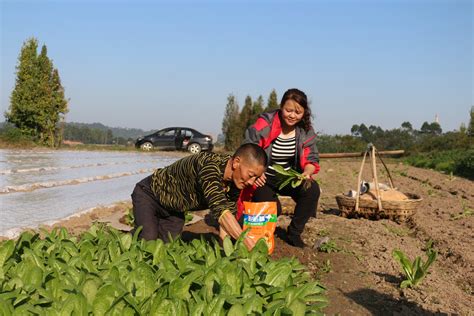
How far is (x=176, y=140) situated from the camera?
85.7 feet

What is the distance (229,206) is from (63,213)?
3.79m

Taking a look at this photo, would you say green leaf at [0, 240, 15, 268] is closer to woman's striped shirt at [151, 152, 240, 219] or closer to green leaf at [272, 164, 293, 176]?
woman's striped shirt at [151, 152, 240, 219]

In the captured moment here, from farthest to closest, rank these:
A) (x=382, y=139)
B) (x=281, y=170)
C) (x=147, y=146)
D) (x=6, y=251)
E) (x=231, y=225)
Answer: (x=382, y=139)
(x=147, y=146)
(x=281, y=170)
(x=231, y=225)
(x=6, y=251)

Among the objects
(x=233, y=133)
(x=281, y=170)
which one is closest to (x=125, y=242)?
(x=281, y=170)

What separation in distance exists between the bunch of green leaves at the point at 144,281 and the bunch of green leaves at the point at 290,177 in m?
1.85

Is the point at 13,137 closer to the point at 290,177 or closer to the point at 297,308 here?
the point at 290,177

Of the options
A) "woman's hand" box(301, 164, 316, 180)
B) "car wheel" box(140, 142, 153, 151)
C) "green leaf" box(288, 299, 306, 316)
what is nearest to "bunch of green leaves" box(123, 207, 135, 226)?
"woman's hand" box(301, 164, 316, 180)

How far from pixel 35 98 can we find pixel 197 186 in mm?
21383

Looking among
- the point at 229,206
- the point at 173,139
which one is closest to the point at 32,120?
the point at 173,139

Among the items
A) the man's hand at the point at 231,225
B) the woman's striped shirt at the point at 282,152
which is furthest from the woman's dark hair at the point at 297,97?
the man's hand at the point at 231,225

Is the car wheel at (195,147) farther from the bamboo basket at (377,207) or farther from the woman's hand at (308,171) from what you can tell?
the woman's hand at (308,171)

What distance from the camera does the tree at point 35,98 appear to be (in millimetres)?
22766

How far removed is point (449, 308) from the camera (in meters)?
3.50

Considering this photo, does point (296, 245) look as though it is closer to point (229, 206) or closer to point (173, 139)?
point (229, 206)
